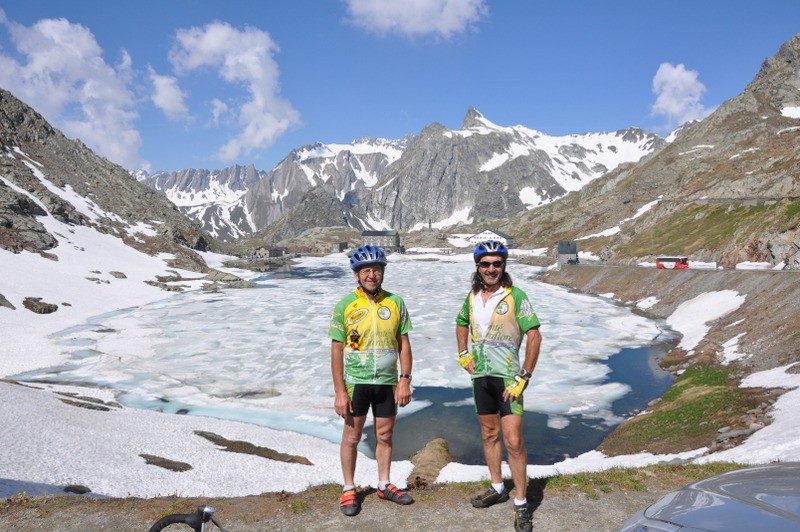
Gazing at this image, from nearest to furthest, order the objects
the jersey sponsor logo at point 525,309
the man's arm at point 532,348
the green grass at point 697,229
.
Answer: the man's arm at point 532,348, the jersey sponsor logo at point 525,309, the green grass at point 697,229

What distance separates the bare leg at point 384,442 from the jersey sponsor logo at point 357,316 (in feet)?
5.47

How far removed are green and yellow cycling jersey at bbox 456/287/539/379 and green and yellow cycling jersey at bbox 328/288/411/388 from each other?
1440 mm

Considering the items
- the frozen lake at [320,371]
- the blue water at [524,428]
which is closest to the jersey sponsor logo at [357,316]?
the blue water at [524,428]

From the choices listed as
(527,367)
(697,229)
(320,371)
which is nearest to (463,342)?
(527,367)

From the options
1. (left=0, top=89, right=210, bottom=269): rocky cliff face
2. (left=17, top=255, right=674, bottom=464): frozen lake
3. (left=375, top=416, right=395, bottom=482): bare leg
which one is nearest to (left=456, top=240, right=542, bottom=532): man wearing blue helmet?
(left=375, top=416, right=395, bottom=482): bare leg

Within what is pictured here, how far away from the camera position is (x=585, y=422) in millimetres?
24094

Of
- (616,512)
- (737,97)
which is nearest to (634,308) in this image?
(616,512)

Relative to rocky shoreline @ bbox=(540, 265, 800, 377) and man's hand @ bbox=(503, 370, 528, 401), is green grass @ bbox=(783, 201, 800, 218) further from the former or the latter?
man's hand @ bbox=(503, 370, 528, 401)

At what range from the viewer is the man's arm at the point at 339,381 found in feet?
25.3

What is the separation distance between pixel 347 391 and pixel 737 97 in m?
232

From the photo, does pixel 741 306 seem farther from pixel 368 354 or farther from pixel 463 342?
pixel 368 354

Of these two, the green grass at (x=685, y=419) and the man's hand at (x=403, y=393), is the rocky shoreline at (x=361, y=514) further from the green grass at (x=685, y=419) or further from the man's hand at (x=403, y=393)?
the green grass at (x=685, y=419)

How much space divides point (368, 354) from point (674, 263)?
6674 cm

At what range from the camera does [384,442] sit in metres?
8.17
